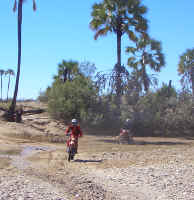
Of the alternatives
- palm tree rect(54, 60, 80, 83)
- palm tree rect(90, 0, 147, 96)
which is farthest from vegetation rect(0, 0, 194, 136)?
palm tree rect(54, 60, 80, 83)

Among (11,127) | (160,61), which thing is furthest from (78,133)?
(160,61)

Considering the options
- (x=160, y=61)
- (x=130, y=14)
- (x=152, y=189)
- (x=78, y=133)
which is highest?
(x=130, y=14)

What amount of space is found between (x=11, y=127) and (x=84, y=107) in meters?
5.02

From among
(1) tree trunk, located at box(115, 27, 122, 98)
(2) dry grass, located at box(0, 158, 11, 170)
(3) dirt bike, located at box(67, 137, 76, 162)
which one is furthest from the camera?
(1) tree trunk, located at box(115, 27, 122, 98)

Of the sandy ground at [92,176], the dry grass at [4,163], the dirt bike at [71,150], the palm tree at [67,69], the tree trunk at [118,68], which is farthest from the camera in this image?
the palm tree at [67,69]

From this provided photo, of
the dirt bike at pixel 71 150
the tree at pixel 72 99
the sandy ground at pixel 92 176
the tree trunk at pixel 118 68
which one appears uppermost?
the tree trunk at pixel 118 68

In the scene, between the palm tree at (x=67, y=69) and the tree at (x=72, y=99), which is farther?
the palm tree at (x=67, y=69)

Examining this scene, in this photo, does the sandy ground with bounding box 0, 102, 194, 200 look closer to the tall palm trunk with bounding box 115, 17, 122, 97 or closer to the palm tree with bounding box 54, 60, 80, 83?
the tall palm trunk with bounding box 115, 17, 122, 97

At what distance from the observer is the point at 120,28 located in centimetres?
2741

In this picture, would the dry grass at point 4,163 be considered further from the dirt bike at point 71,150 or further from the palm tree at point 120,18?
the palm tree at point 120,18

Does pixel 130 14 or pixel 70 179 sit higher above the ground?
pixel 130 14

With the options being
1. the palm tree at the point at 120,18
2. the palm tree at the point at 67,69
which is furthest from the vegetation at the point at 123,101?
the palm tree at the point at 67,69

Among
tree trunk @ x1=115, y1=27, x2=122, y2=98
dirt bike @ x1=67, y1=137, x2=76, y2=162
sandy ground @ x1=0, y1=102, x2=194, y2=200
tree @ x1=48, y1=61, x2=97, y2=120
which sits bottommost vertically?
sandy ground @ x1=0, y1=102, x2=194, y2=200

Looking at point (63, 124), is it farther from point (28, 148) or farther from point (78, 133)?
point (78, 133)
